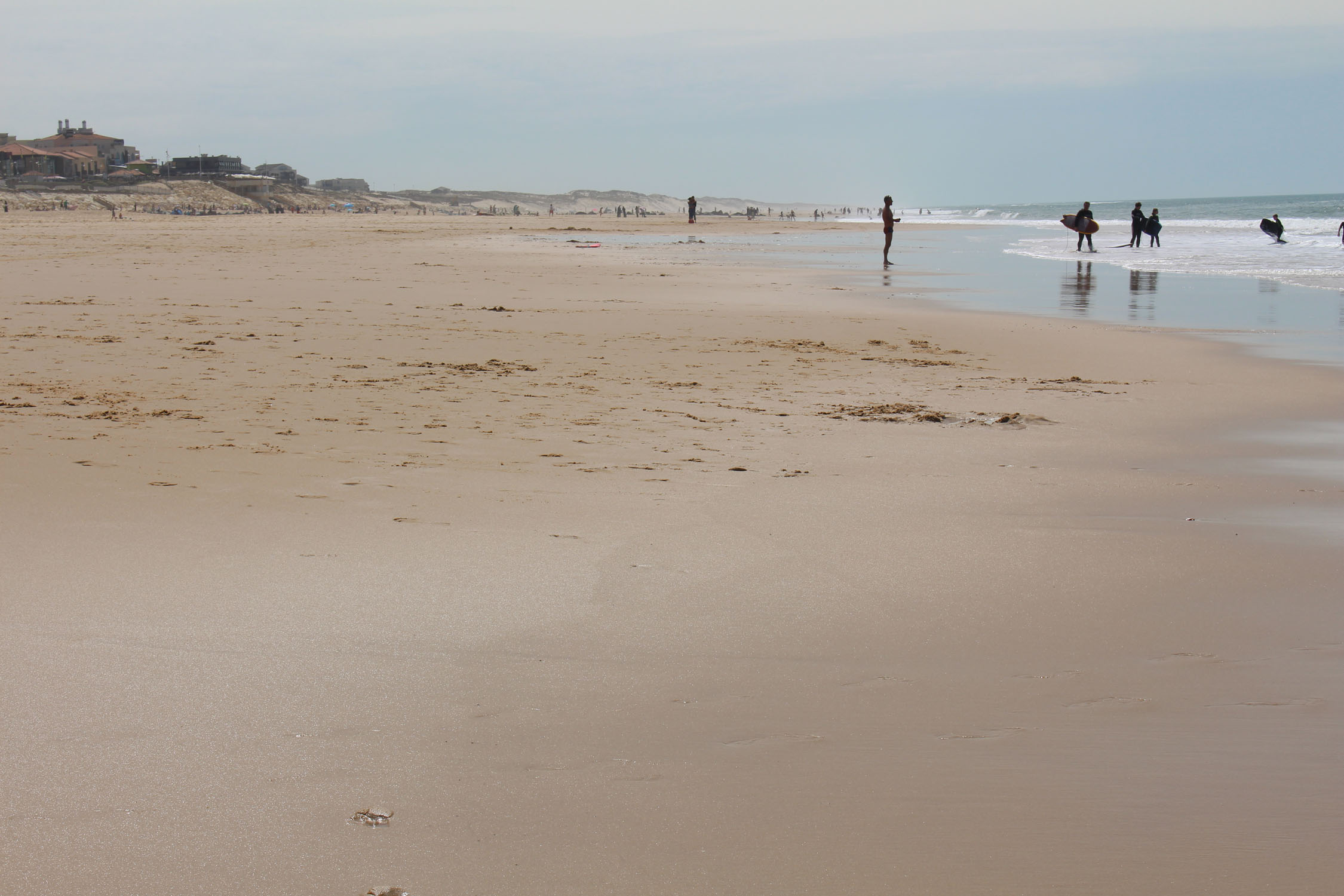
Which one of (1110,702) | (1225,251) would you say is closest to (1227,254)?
(1225,251)

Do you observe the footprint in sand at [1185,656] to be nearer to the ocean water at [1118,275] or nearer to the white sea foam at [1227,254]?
the ocean water at [1118,275]

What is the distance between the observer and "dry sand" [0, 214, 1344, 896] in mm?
2135

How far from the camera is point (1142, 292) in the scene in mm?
16516

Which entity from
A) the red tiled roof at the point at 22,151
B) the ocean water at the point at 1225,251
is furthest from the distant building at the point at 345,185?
the ocean water at the point at 1225,251

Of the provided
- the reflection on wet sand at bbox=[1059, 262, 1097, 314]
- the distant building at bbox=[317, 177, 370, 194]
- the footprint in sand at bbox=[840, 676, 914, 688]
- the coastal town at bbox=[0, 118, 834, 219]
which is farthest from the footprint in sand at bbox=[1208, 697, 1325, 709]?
the distant building at bbox=[317, 177, 370, 194]

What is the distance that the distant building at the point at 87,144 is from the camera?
114000mm

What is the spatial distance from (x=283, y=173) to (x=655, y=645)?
5672 inches

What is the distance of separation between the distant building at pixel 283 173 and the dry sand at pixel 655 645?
13203 cm

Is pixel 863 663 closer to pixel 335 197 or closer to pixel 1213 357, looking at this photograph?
pixel 1213 357

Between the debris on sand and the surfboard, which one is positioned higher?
the surfboard

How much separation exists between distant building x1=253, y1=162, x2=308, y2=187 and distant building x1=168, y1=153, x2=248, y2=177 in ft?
20.8

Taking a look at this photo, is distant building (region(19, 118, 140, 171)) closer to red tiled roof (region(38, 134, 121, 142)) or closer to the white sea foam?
red tiled roof (region(38, 134, 121, 142))

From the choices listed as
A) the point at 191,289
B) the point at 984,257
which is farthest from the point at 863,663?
the point at 984,257

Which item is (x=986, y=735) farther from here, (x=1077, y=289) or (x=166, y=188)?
(x=166, y=188)
